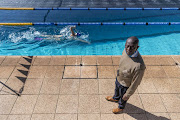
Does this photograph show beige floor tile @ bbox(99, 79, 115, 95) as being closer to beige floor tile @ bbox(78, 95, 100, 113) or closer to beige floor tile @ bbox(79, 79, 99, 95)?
beige floor tile @ bbox(79, 79, 99, 95)

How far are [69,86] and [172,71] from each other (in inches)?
134

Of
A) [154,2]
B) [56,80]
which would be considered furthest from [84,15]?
[56,80]

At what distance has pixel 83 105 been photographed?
386 centimetres

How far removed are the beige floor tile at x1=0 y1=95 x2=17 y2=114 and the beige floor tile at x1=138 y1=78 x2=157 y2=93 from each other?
3.45m

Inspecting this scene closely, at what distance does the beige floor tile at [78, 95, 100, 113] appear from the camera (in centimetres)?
374

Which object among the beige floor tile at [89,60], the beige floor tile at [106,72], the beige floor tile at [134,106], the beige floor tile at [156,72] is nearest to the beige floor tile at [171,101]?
the beige floor tile at [134,106]

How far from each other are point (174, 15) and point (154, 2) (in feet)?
6.43

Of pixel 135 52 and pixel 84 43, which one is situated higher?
pixel 135 52

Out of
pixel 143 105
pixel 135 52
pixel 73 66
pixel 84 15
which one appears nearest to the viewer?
pixel 135 52

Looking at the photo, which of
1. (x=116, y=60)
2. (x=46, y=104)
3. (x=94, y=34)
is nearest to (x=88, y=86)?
(x=46, y=104)

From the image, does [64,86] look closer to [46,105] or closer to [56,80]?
[56,80]

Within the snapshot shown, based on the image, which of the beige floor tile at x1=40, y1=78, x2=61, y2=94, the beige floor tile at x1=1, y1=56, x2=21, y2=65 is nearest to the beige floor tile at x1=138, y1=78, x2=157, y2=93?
the beige floor tile at x1=40, y1=78, x2=61, y2=94

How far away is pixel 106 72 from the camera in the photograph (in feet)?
16.1

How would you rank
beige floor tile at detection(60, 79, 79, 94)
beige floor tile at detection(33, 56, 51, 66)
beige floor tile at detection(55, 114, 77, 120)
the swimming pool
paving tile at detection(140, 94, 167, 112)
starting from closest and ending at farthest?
beige floor tile at detection(55, 114, 77, 120) → paving tile at detection(140, 94, 167, 112) → beige floor tile at detection(60, 79, 79, 94) → beige floor tile at detection(33, 56, 51, 66) → the swimming pool
